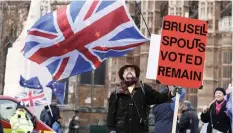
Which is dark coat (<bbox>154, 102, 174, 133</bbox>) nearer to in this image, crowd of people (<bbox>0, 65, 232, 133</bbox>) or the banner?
crowd of people (<bbox>0, 65, 232, 133</bbox>)

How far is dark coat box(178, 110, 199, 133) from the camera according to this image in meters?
10.8

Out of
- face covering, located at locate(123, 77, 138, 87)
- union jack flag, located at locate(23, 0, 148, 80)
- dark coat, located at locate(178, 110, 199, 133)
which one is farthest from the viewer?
dark coat, located at locate(178, 110, 199, 133)

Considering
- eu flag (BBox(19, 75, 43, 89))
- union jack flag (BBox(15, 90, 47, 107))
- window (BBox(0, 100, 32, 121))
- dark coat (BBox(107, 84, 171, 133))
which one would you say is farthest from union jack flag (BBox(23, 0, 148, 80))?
eu flag (BBox(19, 75, 43, 89))

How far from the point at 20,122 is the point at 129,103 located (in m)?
3.76

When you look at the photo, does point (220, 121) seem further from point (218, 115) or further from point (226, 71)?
point (226, 71)

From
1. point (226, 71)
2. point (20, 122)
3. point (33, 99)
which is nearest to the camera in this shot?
point (20, 122)

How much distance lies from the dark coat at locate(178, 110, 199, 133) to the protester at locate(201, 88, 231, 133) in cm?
166

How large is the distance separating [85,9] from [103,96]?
2459cm

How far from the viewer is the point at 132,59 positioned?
114ft

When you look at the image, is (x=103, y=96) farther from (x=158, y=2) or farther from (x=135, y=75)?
(x=135, y=75)

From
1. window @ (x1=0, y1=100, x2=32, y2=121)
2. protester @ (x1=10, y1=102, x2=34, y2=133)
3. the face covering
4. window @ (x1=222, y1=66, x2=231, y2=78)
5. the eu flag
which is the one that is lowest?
protester @ (x1=10, y1=102, x2=34, y2=133)

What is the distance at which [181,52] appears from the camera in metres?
6.87

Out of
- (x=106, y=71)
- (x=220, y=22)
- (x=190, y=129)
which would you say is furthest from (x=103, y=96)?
(x=190, y=129)

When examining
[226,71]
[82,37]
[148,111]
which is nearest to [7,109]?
[82,37]
